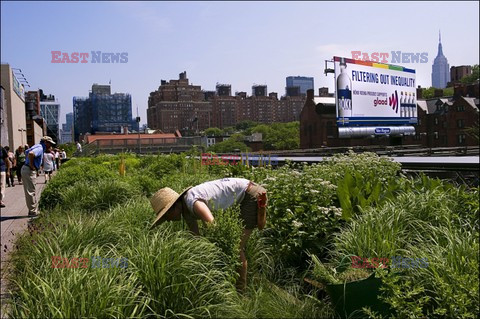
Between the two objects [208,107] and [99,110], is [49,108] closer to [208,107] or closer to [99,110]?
[99,110]

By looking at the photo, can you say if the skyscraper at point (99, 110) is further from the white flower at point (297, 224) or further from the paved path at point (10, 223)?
the white flower at point (297, 224)

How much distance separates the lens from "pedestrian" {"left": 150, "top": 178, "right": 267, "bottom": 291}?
4.70 meters

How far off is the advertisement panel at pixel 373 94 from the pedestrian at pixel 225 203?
78.4ft

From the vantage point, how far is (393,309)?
4090 millimetres

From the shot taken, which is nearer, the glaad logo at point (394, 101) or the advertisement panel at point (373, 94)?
the advertisement panel at point (373, 94)

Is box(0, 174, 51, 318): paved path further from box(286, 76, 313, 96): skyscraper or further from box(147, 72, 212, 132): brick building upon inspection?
box(286, 76, 313, 96): skyscraper

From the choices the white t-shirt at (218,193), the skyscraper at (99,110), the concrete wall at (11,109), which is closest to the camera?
the white t-shirt at (218,193)

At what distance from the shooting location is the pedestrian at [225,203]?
15.4ft

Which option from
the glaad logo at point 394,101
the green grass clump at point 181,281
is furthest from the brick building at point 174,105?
the green grass clump at point 181,281

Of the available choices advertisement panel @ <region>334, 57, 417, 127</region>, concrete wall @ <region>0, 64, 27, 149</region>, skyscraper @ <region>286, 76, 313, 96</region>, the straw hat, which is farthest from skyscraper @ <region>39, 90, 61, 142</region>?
the straw hat

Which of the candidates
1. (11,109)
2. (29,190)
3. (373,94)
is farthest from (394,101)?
(11,109)

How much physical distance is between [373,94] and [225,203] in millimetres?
27719

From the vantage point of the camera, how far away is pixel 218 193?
4.78 metres

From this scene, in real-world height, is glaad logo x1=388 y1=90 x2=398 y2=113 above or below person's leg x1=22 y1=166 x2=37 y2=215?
above
